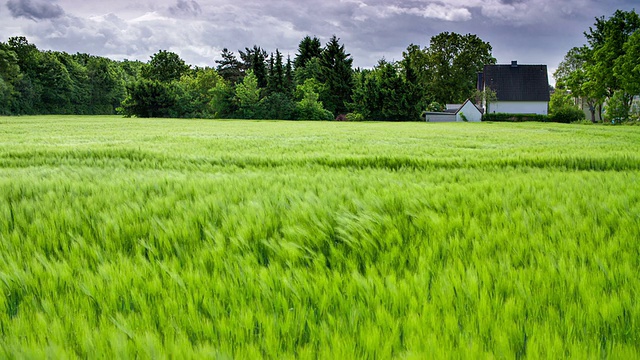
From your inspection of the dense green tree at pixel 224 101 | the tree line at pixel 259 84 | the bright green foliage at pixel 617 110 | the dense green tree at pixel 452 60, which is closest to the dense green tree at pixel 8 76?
Result: the tree line at pixel 259 84

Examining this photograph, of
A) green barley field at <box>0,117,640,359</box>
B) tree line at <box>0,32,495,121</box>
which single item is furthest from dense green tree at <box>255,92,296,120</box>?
green barley field at <box>0,117,640,359</box>

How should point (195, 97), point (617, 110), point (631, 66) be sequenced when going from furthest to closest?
point (195, 97), point (631, 66), point (617, 110)

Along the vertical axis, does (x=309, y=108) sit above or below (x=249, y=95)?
below

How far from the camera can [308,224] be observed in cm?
185

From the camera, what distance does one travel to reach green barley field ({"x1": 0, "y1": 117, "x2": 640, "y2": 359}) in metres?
0.84

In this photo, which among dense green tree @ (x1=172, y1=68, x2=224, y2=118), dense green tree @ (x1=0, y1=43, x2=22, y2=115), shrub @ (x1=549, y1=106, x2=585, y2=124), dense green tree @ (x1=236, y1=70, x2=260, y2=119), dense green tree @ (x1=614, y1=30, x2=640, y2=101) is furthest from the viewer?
dense green tree @ (x1=0, y1=43, x2=22, y2=115)

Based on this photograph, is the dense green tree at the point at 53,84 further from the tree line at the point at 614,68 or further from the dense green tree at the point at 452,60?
the tree line at the point at 614,68

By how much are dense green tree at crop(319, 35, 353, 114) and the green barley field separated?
46780mm

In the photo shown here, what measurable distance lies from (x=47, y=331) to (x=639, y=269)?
1757mm

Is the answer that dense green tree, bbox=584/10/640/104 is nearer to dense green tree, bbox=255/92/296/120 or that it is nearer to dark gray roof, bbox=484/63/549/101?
dark gray roof, bbox=484/63/549/101

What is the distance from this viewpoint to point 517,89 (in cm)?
6034

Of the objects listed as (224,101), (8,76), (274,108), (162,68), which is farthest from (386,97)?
(8,76)

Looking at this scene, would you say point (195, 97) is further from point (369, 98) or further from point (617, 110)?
point (617, 110)

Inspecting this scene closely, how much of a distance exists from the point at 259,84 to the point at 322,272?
2023 inches
